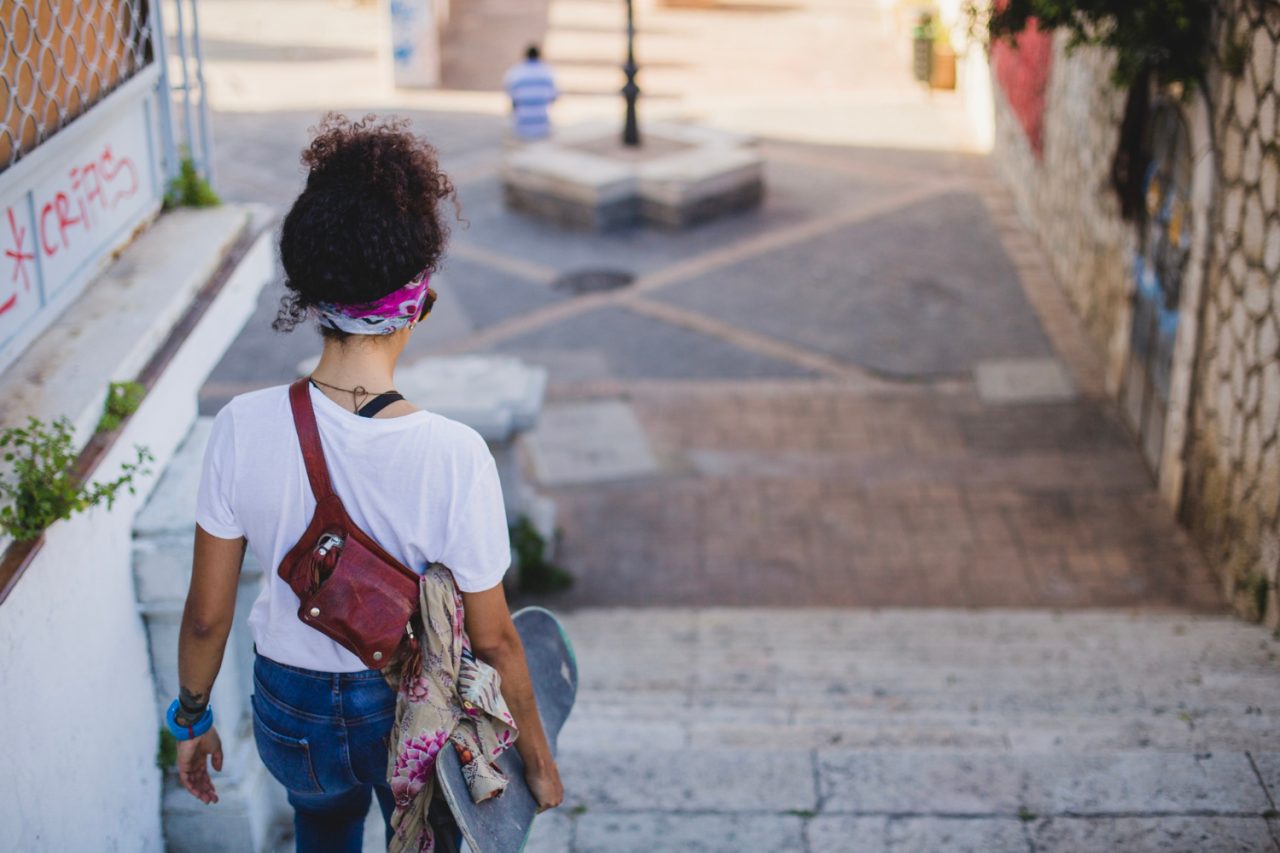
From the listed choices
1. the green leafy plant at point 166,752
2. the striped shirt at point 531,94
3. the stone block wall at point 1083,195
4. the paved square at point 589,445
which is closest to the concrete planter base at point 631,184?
the striped shirt at point 531,94

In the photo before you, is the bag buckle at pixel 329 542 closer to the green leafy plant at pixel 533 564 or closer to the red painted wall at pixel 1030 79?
the green leafy plant at pixel 533 564

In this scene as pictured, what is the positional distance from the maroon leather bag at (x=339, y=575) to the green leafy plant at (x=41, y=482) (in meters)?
0.63

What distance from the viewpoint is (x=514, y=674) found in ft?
8.55

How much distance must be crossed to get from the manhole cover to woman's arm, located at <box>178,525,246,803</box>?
342 inches

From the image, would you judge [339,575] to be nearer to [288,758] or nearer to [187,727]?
[288,758]

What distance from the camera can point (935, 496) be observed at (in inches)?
310

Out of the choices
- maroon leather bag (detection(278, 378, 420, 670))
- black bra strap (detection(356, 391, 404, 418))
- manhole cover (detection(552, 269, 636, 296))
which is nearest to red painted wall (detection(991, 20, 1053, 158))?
manhole cover (detection(552, 269, 636, 296))

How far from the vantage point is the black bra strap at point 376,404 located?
241 cm

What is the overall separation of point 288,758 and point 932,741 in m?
2.20

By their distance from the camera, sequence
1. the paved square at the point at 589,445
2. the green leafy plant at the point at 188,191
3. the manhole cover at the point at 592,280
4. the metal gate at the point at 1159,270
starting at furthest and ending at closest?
1. the manhole cover at the point at 592,280
2. the paved square at the point at 589,445
3. the metal gate at the point at 1159,270
4. the green leafy plant at the point at 188,191

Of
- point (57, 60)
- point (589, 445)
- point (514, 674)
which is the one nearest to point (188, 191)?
point (57, 60)

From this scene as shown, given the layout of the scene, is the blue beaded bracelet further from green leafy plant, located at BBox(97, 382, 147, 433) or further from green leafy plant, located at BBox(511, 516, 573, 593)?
green leafy plant, located at BBox(511, 516, 573, 593)

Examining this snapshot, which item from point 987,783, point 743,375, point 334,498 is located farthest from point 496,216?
point 334,498

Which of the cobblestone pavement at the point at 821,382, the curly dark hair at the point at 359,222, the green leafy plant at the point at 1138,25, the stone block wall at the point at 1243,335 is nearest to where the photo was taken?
the curly dark hair at the point at 359,222
